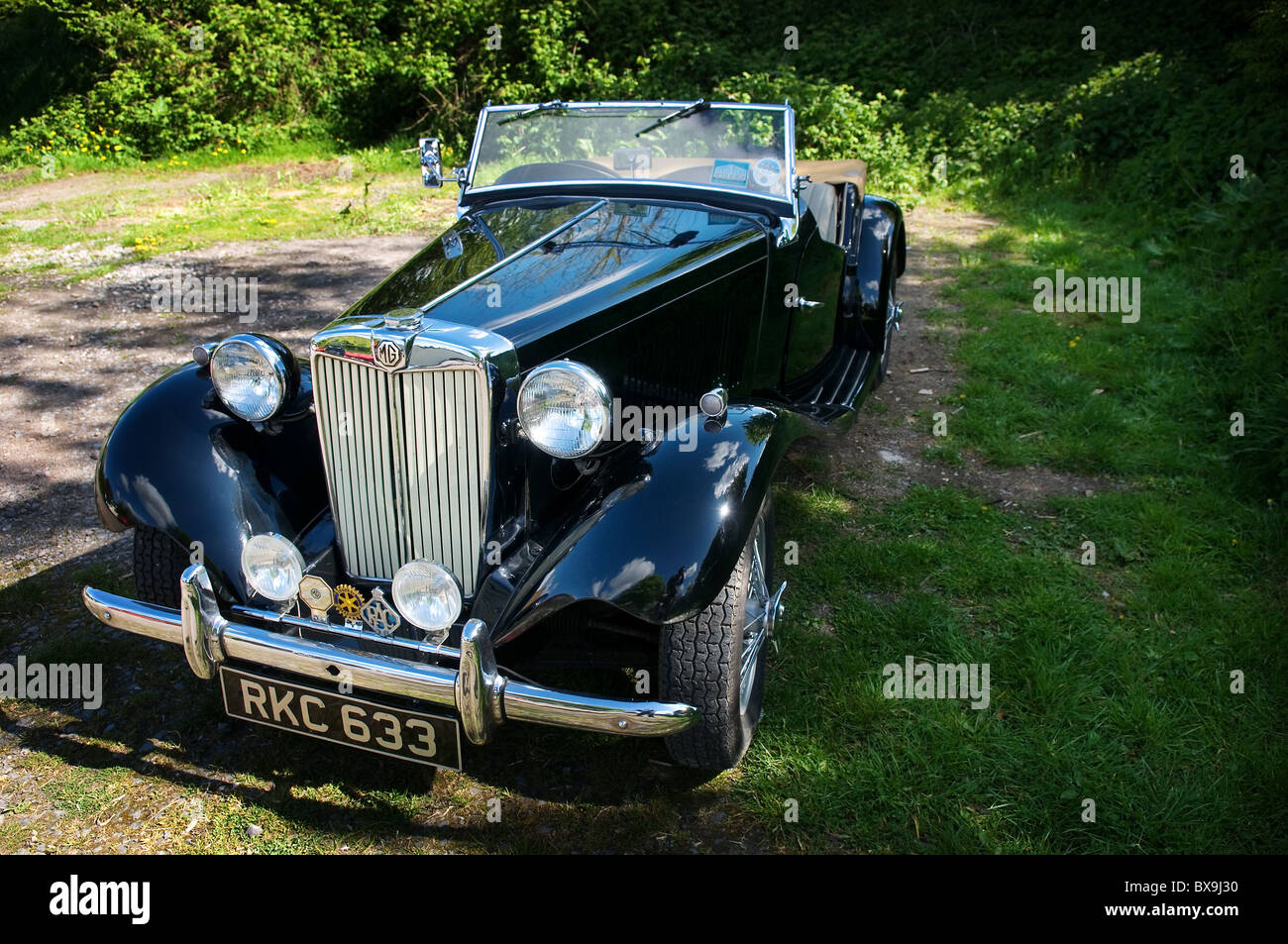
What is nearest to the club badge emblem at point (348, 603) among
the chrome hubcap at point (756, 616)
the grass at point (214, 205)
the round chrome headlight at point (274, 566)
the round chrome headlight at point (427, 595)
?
the round chrome headlight at point (274, 566)

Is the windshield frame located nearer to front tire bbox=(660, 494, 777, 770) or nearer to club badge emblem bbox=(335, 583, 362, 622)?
front tire bbox=(660, 494, 777, 770)

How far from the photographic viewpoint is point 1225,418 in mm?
4711

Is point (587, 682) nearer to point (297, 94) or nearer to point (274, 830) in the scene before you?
point (274, 830)

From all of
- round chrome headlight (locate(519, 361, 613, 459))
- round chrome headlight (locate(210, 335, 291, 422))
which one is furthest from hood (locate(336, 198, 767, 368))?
round chrome headlight (locate(210, 335, 291, 422))

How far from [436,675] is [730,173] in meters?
2.45

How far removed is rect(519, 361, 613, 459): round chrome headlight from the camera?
7.92 feet

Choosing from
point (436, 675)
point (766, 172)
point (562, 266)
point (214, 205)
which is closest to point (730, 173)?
point (766, 172)

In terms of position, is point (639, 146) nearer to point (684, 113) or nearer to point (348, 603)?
point (684, 113)

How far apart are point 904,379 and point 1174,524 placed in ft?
6.39

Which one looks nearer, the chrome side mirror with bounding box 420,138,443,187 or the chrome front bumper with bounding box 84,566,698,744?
the chrome front bumper with bounding box 84,566,698,744

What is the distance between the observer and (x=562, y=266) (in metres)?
3.03

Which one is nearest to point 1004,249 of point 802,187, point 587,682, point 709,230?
point 802,187

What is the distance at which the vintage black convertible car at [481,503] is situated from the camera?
232cm

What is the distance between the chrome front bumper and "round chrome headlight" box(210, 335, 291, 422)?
619mm
